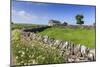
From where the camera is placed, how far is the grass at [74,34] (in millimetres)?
2920

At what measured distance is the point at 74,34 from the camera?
9.95 feet

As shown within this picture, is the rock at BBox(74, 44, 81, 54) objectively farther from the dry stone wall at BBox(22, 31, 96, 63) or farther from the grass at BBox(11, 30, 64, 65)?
the grass at BBox(11, 30, 64, 65)

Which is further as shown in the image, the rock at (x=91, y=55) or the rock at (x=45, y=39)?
the rock at (x=91, y=55)

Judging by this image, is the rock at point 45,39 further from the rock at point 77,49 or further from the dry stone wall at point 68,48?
the rock at point 77,49

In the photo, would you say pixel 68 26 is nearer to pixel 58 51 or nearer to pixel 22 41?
pixel 58 51

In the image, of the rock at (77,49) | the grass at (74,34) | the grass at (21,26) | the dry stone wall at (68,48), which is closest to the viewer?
the grass at (21,26)

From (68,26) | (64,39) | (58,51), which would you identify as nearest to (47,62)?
(58,51)

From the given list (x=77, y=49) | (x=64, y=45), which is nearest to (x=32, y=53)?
(x=64, y=45)

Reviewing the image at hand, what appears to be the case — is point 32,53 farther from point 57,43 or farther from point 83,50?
point 83,50

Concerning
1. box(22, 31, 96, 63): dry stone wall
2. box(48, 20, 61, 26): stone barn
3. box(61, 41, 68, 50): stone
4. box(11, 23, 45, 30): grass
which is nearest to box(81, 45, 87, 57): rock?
box(22, 31, 96, 63): dry stone wall

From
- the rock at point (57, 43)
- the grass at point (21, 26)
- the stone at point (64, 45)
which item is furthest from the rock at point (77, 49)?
the grass at point (21, 26)

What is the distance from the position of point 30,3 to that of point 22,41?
1.63 ft

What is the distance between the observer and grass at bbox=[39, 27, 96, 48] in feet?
9.58

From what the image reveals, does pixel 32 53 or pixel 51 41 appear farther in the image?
pixel 51 41
